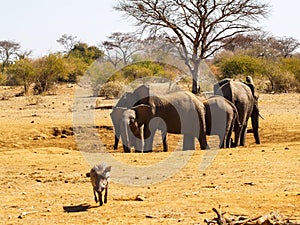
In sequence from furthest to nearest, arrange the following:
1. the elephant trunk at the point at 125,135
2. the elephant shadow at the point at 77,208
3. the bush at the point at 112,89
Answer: the bush at the point at 112,89 → the elephant trunk at the point at 125,135 → the elephant shadow at the point at 77,208

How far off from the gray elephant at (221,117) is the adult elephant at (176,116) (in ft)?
0.77

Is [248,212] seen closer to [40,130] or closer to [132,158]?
[132,158]

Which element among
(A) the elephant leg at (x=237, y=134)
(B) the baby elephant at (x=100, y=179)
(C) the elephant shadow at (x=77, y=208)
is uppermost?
(A) the elephant leg at (x=237, y=134)

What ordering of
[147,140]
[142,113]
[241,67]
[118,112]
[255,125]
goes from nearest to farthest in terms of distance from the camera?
[142,113] → [118,112] → [147,140] → [255,125] → [241,67]

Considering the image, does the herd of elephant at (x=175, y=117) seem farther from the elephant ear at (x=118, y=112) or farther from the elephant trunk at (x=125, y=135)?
the elephant trunk at (x=125, y=135)

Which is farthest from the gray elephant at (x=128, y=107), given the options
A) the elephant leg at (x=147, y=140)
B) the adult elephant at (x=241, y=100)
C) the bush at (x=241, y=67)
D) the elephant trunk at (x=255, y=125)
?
the bush at (x=241, y=67)

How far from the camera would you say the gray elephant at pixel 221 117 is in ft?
42.9

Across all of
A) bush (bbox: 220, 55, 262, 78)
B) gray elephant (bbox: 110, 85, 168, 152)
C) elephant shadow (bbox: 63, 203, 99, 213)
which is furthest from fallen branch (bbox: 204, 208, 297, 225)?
bush (bbox: 220, 55, 262, 78)

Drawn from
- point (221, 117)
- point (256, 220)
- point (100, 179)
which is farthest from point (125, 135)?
point (256, 220)

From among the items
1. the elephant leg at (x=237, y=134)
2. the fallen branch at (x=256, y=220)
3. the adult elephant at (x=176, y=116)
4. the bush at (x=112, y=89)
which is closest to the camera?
the fallen branch at (x=256, y=220)

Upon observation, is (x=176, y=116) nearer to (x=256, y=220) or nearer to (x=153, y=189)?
(x=153, y=189)

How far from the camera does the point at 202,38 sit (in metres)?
27.6

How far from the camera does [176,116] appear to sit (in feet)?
43.3

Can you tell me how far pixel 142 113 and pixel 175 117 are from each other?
0.98m
